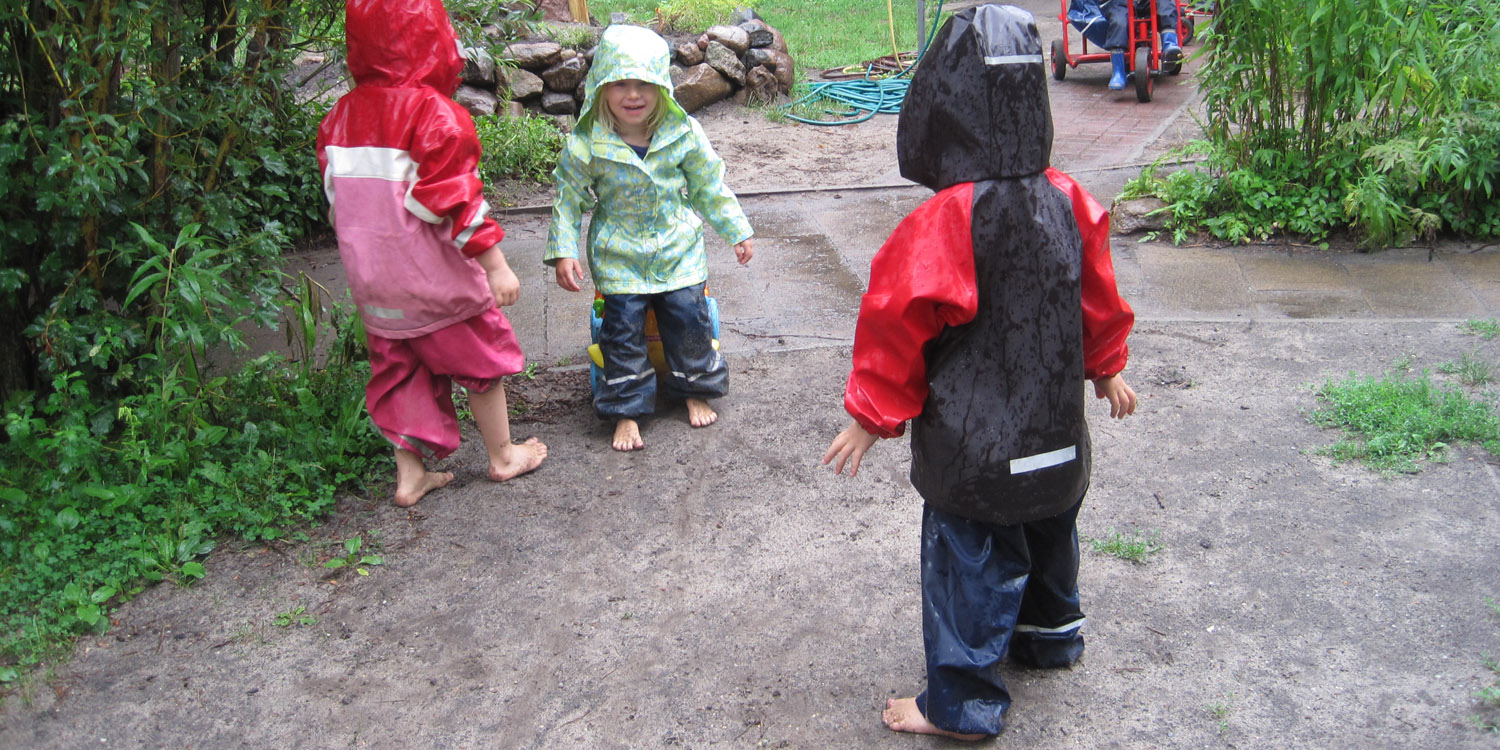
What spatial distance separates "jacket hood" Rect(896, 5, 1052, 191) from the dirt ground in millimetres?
1254

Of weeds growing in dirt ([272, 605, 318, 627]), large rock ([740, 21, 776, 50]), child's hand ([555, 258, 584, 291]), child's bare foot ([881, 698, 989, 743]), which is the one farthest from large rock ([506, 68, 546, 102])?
child's bare foot ([881, 698, 989, 743])

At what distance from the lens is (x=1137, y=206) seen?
230 inches

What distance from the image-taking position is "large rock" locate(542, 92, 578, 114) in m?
7.98

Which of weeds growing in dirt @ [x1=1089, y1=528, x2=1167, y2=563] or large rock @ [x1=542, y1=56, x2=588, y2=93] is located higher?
large rock @ [x1=542, y1=56, x2=588, y2=93]

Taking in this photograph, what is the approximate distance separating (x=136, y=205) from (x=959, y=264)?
2.72 metres

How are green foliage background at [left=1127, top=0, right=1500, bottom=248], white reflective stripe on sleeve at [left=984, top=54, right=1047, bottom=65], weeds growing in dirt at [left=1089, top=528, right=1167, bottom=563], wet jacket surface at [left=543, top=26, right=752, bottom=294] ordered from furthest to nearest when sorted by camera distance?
green foliage background at [left=1127, top=0, right=1500, bottom=248] → wet jacket surface at [left=543, top=26, right=752, bottom=294] → weeds growing in dirt at [left=1089, top=528, right=1167, bottom=563] → white reflective stripe on sleeve at [left=984, top=54, right=1047, bottom=65]

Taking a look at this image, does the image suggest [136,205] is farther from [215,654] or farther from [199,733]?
[199,733]

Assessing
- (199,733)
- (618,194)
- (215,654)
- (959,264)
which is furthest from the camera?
(618,194)

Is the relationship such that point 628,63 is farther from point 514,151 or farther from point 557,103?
point 557,103

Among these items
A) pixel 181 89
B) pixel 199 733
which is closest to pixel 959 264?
pixel 199 733

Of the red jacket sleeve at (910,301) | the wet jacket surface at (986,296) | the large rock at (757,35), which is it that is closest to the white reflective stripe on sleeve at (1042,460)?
the wet jacket surface at (986,296)

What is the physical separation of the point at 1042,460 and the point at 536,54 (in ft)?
21.3

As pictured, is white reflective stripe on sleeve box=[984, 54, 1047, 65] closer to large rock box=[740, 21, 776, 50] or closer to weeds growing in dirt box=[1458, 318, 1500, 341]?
weeds growing in dirt box=[1458, 318, 1500, 341]

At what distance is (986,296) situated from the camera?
2.23 meters
